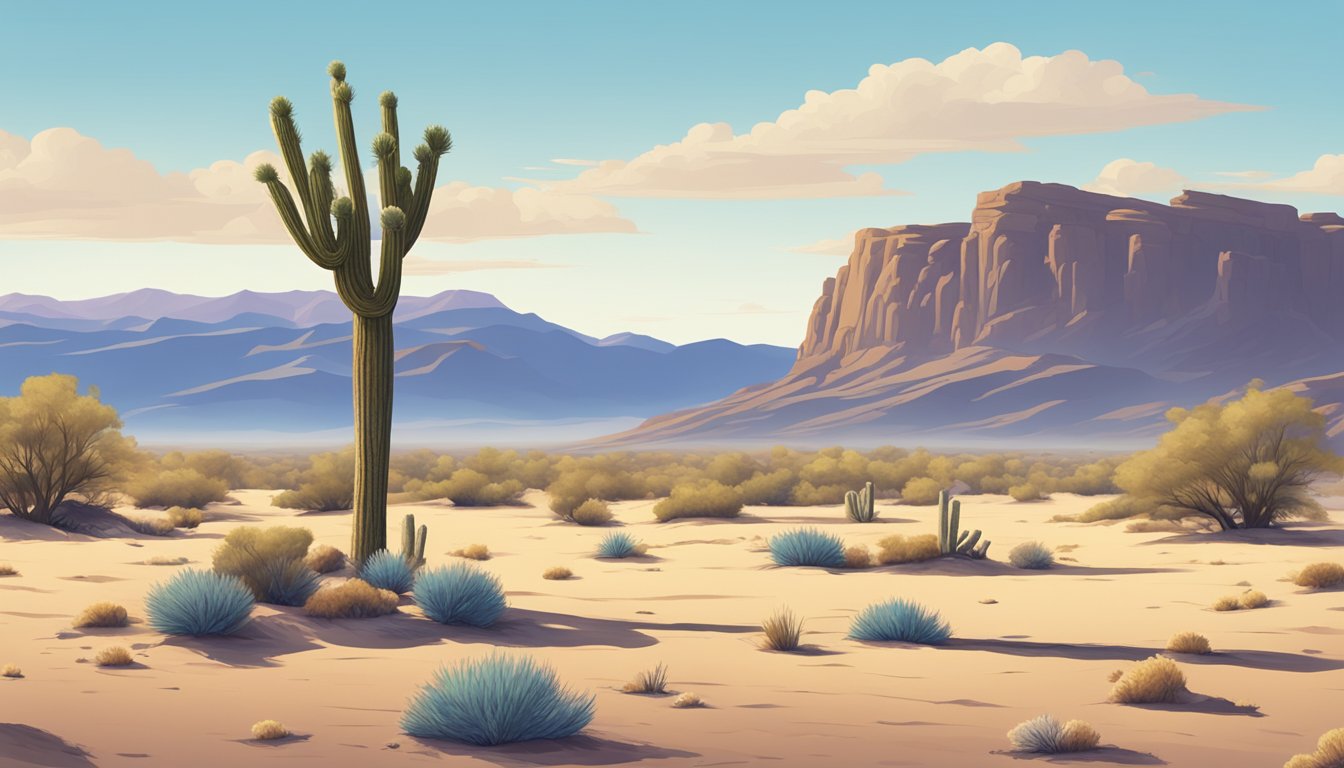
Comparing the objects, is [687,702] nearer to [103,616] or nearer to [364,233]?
[103,616]

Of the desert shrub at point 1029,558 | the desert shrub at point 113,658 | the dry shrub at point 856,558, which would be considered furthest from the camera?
→ the desert shrub at point 1029,558

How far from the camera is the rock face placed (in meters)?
153

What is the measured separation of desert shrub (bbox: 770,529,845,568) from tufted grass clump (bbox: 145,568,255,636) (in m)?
13.8

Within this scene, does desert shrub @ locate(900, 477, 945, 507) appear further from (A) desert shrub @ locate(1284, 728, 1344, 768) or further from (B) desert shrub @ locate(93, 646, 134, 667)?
(A) desert shrub @ locate(1284, 728, 1344, 768)

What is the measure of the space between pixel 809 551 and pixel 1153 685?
14.3 m

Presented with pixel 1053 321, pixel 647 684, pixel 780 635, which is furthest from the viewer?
pixel 1053 321

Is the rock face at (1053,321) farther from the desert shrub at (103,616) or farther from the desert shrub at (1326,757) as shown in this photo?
the desert shrub at (1326,757)

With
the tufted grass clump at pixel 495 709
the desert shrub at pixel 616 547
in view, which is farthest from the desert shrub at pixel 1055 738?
the desert shrub at pixel 616 547

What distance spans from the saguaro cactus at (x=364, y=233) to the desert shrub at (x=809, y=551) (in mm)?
9478


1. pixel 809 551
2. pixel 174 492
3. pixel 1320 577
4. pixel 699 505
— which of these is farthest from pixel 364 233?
pixel 174 492

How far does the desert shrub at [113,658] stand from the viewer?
14539 mm

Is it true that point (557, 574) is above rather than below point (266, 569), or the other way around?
below

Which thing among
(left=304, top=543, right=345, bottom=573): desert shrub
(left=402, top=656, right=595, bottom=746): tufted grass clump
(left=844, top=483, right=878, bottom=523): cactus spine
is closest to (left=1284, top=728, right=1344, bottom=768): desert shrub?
(left=402, top=656, right=595, bottom=746): tufted grass clump

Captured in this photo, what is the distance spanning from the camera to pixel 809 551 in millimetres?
27812
